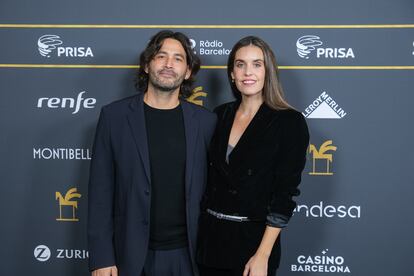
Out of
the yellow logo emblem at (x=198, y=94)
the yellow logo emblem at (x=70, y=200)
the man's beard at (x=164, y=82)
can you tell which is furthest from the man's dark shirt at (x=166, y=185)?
the yellow logo emblem at (x=70, y=200)

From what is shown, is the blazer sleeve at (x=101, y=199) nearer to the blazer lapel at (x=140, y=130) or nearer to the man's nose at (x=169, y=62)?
the blazer lapel at (x=140, y=130)

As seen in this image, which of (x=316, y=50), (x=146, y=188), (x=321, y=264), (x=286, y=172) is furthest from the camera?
(x=321, y=264)

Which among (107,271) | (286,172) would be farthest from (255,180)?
(107,271)

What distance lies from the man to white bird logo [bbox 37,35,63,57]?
34.7 inches

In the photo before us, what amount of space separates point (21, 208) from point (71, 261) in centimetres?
46

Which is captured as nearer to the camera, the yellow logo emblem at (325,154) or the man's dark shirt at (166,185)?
the man's dark shirt at (166,185)

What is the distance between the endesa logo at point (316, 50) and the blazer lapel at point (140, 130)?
1.07 metres

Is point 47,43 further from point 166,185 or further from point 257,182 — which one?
point 257,182

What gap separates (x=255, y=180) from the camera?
1692 mm

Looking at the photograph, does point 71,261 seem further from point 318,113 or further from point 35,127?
point 318,113

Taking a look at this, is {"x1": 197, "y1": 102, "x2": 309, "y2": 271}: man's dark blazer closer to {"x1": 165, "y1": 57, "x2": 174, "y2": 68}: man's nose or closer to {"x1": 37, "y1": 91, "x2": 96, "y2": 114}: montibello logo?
{"x1": 165, "y1": 57, "x2": 174, "y2": 68}: man's nose

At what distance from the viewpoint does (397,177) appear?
2.50 m

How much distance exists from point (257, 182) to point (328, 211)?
104cm

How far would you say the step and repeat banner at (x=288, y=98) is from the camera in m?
2.47
